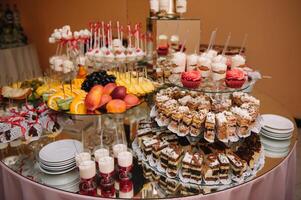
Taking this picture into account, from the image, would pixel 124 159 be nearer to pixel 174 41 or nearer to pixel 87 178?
pixel 87 178

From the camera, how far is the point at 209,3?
12.0ft

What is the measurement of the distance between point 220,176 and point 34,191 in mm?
779

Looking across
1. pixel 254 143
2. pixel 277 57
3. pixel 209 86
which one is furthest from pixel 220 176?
pixel 277 57

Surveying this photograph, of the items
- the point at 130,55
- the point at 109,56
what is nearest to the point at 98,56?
the point at 109,56

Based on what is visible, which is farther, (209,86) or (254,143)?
(209,86)

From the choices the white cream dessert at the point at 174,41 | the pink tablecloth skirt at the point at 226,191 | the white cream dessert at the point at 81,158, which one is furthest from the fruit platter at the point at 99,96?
the white cream dessert at the point at 174,41

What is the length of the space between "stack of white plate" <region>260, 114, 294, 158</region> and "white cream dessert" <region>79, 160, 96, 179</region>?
0.83 m

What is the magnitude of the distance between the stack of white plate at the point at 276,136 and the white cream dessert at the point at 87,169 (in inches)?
32.5

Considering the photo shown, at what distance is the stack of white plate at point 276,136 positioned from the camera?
4.67 ft

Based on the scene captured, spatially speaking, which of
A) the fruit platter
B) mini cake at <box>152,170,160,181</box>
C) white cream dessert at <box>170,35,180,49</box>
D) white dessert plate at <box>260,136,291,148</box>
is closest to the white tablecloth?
white cream dessert at <box>170,35,180,49</box>

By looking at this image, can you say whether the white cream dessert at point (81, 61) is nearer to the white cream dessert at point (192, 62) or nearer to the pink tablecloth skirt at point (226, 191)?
the white cream dessert at point (192, 62)

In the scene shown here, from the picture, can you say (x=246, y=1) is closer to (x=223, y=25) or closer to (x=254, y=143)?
(x=223, y=25)

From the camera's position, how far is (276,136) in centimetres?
152

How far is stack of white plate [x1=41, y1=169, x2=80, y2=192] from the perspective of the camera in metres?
1.16
